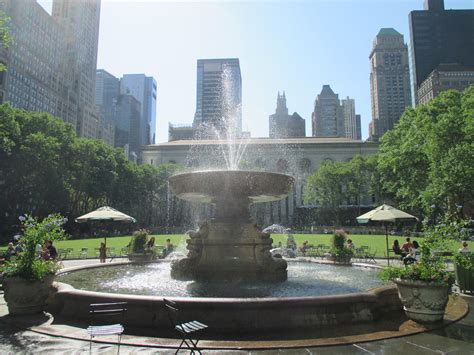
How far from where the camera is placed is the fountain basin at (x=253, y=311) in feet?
21.0

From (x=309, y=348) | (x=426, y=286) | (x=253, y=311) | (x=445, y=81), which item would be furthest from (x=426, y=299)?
(x=445, y=81)

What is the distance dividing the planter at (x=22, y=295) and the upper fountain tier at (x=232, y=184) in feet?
15.5

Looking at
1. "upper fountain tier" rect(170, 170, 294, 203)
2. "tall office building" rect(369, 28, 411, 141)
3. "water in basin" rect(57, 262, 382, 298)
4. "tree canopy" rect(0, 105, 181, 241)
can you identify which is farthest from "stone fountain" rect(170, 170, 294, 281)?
Answer: "tall office building" rect(369, 28, 411, 141)

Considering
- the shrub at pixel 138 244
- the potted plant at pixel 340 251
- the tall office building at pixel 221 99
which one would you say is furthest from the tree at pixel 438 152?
the shrub at pixel 138 244

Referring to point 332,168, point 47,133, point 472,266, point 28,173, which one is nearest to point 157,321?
point 472,266

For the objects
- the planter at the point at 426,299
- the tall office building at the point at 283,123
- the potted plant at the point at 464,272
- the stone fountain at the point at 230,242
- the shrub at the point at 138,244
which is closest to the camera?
the planter at the point at 426,299

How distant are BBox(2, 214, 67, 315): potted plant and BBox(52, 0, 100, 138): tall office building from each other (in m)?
136

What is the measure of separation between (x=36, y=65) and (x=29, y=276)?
12215 cm

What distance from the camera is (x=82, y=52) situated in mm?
141375

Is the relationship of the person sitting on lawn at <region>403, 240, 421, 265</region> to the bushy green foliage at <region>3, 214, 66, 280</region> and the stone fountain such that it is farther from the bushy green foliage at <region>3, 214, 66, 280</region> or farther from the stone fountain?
the bushy green foliage at <region>3, 214, 66, 280</region>

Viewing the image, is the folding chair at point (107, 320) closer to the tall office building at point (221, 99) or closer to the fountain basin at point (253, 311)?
the fountain basin at point (253, 311)

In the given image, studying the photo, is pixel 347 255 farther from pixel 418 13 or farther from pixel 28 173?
pixel 418 13

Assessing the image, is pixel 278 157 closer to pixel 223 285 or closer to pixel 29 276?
pixel 223 285

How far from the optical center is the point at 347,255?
16.2 meters
